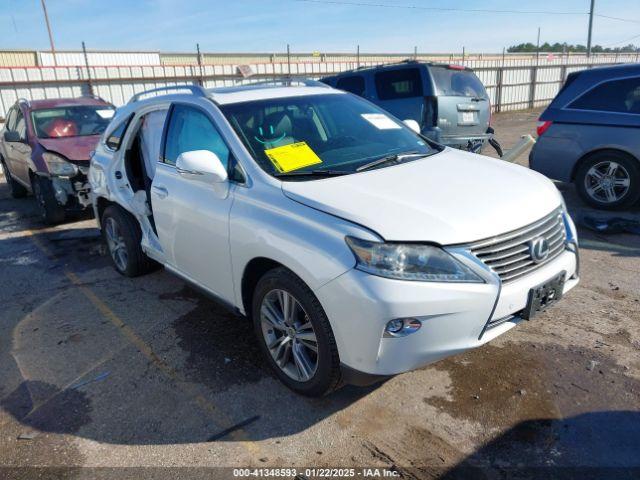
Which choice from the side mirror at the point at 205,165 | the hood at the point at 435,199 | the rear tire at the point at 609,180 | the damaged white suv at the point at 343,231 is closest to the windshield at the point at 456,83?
the rear tire at the point at 609,180

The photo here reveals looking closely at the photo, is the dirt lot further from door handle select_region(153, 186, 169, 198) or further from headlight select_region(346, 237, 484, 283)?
door handle select_region(153, 186, 169, 198)

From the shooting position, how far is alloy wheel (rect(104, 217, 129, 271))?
4.89m

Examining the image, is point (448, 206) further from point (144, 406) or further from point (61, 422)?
point (61, 422)

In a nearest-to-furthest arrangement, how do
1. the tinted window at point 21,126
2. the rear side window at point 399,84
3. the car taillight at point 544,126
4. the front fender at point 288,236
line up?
the front fender at point 288,236
the car taillight at point 544,126
the tinted window at point 21,126
the rear side window at point 399,84

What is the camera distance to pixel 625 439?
250 cm

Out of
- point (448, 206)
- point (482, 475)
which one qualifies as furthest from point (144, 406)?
point (448, 206)

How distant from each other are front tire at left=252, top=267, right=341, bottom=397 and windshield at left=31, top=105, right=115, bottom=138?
20.1ft

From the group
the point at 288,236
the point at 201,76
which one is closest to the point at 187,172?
the point at 288,236

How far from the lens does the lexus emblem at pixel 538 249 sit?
8.71 feet

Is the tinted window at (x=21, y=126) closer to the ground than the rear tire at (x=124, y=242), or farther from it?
farther from it

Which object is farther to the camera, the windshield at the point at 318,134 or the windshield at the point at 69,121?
the windshield at the point at 69,121

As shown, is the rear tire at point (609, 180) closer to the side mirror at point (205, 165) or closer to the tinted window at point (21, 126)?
the side mirror at point (205, 165)

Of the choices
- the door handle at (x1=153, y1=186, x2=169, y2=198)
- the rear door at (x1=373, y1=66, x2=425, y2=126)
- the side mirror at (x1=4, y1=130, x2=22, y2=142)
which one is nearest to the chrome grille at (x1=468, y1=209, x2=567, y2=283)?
the door handle at (x1=153, y1=186, x2=169, y2=198)

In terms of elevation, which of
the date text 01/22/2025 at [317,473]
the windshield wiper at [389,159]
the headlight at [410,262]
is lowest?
the date text 01/22/2025 at [317,473]
